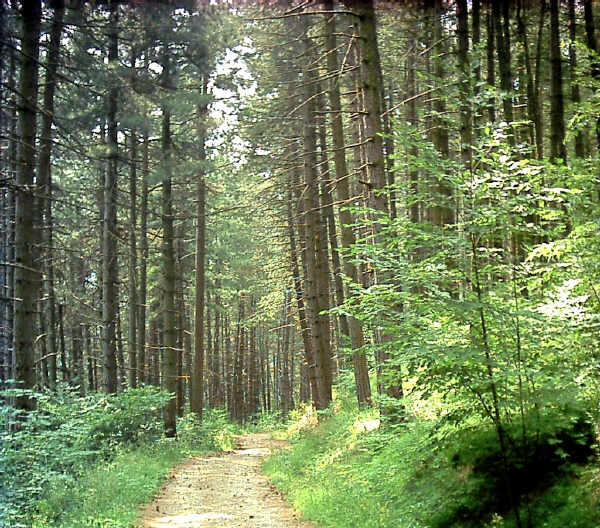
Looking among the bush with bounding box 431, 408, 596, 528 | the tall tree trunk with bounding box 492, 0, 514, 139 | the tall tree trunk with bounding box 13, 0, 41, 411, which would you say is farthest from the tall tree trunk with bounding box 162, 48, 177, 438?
the bush with bounding box 431, 408, 596, 528

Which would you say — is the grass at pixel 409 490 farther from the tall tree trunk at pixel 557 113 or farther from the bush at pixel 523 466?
the tall tree trunk at pixel 557 113

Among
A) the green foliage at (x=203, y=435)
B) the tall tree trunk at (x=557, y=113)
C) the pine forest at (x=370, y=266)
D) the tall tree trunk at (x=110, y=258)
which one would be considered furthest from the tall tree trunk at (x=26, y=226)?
the green foliage at (x=203, y=435)

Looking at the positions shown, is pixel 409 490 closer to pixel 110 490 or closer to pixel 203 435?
pixel 110 490

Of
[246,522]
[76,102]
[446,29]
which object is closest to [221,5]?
[76,102]

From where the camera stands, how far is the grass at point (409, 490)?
17.1 ft

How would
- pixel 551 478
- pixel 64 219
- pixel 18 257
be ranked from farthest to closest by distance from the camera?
pixel 64 219 < pixel 18 257 < pixel 551 478

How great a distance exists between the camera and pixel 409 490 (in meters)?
6.54

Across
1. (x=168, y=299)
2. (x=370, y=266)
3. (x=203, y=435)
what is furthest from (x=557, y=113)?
(x=203, y=435)

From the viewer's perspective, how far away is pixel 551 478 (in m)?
5.54

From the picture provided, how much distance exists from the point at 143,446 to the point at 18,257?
269 inches

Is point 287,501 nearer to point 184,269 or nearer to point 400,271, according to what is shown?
point 400,271

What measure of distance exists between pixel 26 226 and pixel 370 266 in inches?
222

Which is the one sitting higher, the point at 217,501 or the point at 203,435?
the point at 217,501

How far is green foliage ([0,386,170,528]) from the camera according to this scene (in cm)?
788
